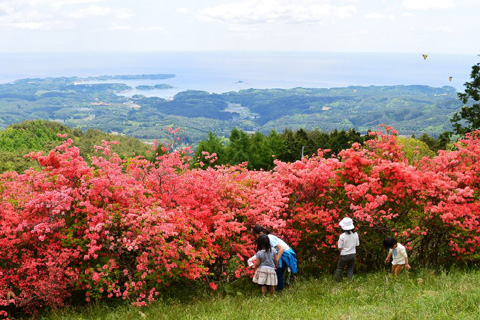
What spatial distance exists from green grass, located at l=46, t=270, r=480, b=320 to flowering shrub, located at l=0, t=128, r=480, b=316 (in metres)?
0.47

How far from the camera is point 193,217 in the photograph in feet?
28.4

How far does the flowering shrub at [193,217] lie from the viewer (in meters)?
7.55

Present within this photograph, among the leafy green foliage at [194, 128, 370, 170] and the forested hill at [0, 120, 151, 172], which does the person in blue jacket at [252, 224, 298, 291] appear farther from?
the forested hill at [0, 120, 151, 172]

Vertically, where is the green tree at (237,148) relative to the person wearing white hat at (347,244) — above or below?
below

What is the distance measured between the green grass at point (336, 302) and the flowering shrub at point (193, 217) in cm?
47

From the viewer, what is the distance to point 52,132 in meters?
120

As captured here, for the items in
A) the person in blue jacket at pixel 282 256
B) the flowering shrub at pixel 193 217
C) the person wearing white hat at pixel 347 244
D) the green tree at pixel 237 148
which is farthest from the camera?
the green tree at pixel 237 148

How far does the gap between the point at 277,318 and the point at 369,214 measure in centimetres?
382

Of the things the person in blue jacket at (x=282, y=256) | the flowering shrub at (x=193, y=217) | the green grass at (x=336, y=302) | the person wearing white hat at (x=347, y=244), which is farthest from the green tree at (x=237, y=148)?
the green grass at (x=336, y=302)

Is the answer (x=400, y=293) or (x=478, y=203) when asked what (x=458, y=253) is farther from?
(x=400, y=293)

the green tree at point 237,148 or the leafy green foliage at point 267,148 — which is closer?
the leafy green foliage at point 267,148

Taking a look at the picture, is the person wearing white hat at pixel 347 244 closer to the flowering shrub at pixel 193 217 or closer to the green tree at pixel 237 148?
the flowering shrub at pixel 193 217

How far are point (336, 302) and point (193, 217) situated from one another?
337cm

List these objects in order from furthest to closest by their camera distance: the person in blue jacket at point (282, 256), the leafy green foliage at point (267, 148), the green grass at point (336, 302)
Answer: the leafy green foliage at point (267, 148) → the person in blue jacket at point (282, 256) → the green grass at point (336, 302)
